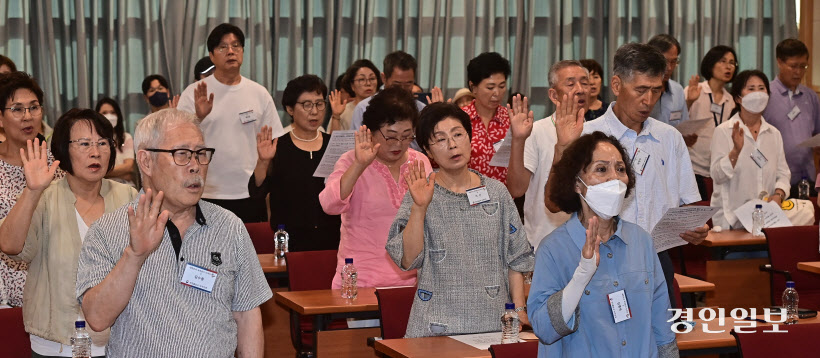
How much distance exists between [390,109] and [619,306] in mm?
1959

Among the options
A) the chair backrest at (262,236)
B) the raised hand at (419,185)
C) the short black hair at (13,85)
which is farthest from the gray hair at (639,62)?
the chair backrest at (262,236)

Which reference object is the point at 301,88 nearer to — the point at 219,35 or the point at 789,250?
the point at 219,35

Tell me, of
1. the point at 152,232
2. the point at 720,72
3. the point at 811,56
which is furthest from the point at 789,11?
the point at 152,232

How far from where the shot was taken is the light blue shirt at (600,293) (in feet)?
10.0

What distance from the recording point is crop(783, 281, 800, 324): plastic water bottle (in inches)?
184

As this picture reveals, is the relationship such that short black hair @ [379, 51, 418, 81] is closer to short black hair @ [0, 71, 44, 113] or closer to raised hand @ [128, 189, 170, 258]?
short black hair @ [0, 71, 44, 113]

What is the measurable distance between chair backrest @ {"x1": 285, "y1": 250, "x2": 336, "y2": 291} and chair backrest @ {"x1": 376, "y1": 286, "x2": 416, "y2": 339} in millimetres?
1054

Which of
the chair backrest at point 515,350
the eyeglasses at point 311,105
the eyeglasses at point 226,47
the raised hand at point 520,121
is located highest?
the eyeglasses at point 226,47

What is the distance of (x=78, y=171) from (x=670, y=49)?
5603 millimetres

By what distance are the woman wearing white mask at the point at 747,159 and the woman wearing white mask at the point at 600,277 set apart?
471cm

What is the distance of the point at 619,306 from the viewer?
306cm

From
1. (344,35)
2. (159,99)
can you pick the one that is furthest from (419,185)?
(344,35)

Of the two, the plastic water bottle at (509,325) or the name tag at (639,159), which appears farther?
the name tag at (639,159)

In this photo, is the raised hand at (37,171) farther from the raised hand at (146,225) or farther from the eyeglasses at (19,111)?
the raised hand at (146,225)
